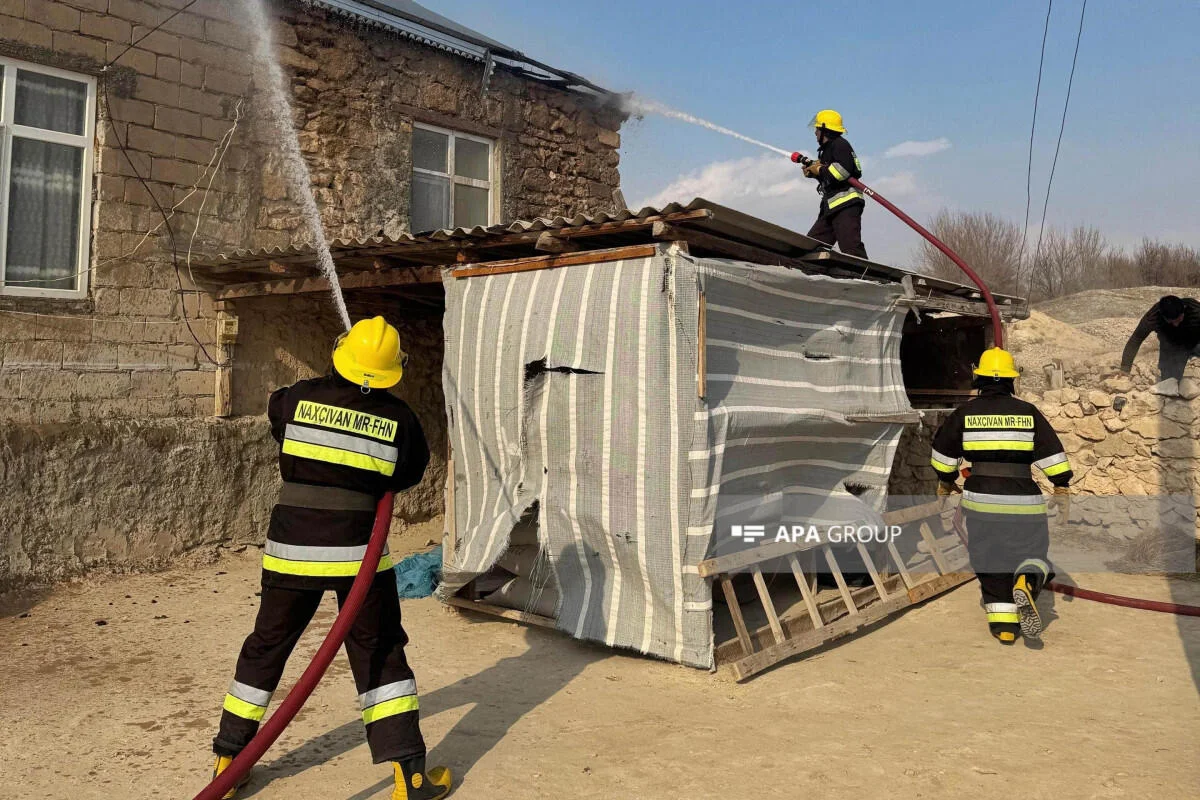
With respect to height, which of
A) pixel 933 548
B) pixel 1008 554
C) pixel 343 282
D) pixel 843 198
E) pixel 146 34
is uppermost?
pixel 146 34

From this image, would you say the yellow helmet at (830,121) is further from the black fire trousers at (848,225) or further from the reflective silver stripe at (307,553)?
the reflective silver stripe at (307,553)

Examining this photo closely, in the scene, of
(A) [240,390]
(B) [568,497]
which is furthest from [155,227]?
(B) [568,497]

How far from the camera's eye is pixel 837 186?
24.4ft

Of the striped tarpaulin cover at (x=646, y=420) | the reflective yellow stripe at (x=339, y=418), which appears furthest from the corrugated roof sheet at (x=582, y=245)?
the reflective yellow stripe at (x=339, y=418)

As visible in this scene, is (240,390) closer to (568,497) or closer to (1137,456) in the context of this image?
(568,497)

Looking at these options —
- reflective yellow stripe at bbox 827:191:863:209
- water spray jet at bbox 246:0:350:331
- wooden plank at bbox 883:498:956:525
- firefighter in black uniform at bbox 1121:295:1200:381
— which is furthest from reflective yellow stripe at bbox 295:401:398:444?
firefighter in black uniform at bbox 1121:295:1200:381

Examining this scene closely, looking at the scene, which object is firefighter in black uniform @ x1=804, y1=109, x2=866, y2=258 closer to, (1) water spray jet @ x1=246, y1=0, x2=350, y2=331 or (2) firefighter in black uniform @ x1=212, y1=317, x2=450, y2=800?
(1) water spray jet @ x1=246, y1=0, x2=350, y2=331

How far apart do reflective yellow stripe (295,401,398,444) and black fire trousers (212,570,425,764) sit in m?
0.62

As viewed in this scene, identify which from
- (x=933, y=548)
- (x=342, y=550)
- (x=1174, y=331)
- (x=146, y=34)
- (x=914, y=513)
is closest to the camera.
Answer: (x=342, y=550)

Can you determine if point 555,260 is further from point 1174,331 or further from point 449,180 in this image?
point 1174,331

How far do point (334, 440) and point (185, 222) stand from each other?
5.11m

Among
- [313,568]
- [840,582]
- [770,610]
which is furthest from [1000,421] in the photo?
[313,568]

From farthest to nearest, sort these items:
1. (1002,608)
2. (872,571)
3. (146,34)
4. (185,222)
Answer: (185,222) < (146,34) < (872,571) < (1002,608)

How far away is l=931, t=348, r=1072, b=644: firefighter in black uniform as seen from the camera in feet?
18.5
